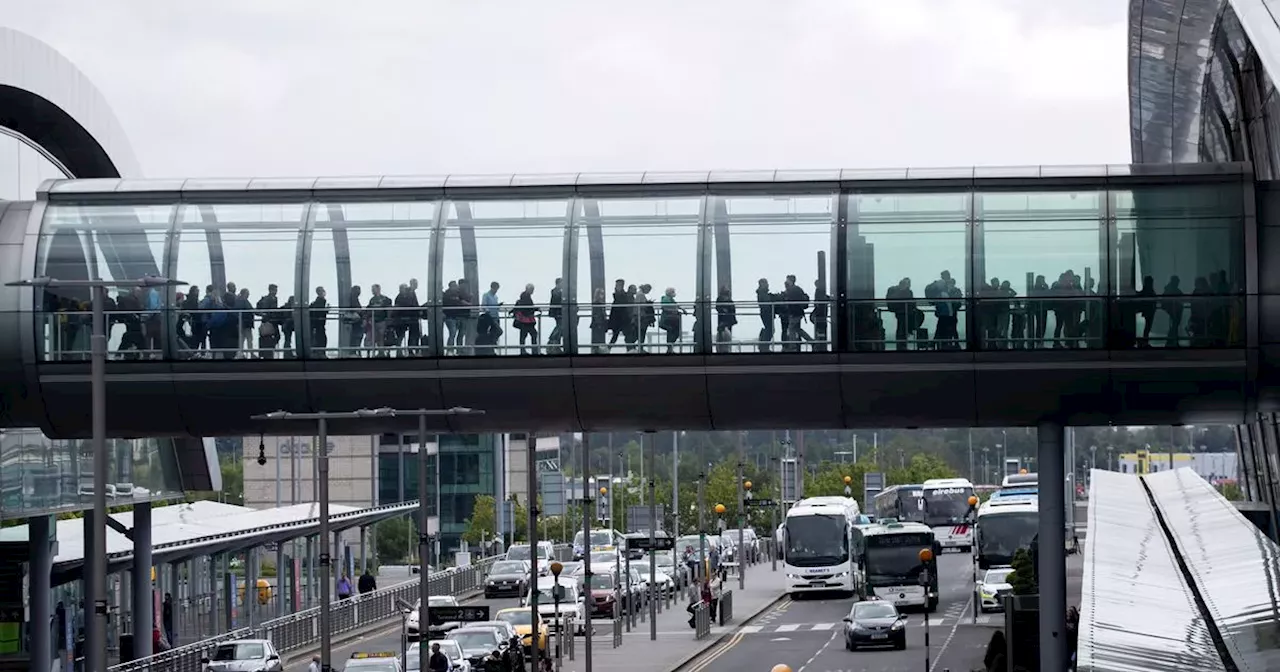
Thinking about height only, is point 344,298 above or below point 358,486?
above

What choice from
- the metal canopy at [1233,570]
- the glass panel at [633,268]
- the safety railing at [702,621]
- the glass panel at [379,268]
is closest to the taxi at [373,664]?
the glass panel at [379,268]

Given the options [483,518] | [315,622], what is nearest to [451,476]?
[483,518]

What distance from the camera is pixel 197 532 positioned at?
54500mm

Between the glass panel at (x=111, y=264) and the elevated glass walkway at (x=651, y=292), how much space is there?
4 cm

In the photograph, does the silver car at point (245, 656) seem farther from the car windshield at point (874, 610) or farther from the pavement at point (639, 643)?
the car windshield at point (874, 610)

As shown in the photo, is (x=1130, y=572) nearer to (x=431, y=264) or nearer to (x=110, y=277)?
(x=431, y=264)

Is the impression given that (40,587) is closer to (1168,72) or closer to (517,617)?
(517,617)

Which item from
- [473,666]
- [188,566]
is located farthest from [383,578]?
[473,666]

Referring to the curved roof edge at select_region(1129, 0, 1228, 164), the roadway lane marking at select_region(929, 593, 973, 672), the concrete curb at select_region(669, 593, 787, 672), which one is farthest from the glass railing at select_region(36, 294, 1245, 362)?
the concrete curb at select_region(669, 593, 787, 672)

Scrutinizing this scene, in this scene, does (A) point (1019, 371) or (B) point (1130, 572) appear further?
(B) point (1130, 572)

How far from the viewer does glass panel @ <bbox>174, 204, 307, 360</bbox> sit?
31266 mm

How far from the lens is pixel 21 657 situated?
44.0 metres

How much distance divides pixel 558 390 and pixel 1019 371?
6972 mm

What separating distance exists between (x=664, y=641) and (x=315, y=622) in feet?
35.6
